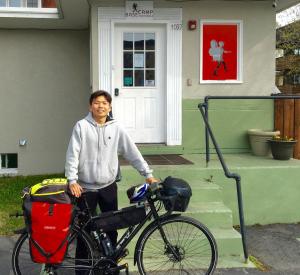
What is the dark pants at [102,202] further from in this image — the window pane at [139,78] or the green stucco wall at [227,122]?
the window pane at [139,78]

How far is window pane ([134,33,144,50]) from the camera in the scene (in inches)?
320

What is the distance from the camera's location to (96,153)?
4.19 m

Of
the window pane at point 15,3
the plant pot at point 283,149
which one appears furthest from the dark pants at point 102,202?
the window pane at point 15,3

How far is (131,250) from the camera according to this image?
5066 mm

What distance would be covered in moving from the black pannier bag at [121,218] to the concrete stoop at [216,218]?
2.72ft

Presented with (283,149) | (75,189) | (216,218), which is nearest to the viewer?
(75,189)

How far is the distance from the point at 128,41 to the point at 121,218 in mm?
4653

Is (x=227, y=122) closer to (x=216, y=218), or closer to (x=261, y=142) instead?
(x=261, y=142)

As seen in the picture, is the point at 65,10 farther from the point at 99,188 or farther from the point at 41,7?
the point at 99,188

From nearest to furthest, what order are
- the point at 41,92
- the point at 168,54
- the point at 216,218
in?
the point at 216,218, the point at 168,54, the point at 41,92

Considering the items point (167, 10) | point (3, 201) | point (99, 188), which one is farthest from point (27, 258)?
point (167, 10)

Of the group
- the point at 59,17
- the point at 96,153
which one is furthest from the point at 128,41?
the point at 96,153

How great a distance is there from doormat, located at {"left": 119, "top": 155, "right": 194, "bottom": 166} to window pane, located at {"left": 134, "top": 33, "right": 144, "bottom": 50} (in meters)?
1.93

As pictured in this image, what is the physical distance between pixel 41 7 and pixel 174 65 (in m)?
3.04
